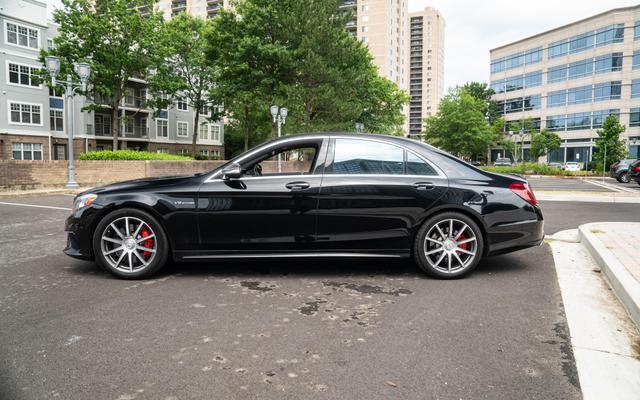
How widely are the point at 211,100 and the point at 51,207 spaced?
36013 mm

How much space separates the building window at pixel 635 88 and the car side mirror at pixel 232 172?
69.5 metres

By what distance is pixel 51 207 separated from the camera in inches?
482

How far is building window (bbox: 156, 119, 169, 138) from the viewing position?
51.9 meters

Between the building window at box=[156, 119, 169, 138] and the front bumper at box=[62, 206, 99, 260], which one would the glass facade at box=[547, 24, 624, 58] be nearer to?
the building window at box=[156, 119, 169, 138]

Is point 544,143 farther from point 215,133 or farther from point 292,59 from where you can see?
point 292,59

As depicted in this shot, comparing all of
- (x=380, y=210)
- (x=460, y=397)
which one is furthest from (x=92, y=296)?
(x=460, y=397)

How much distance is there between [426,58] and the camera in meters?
156

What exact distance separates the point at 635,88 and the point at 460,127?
22.7 m

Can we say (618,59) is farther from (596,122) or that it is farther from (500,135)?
(500,135)

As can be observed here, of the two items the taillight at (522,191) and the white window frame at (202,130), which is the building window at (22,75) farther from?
the taillight at (522,191)

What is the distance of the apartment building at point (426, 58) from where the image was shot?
505 feet

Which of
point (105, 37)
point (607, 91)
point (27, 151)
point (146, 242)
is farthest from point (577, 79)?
point (146, 242)

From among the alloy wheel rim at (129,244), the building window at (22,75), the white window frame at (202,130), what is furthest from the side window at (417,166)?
the white window frame at (202,130)

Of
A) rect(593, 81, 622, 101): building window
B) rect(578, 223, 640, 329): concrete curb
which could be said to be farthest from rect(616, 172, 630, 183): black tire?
rect(593, 81, 622, 101): building window
